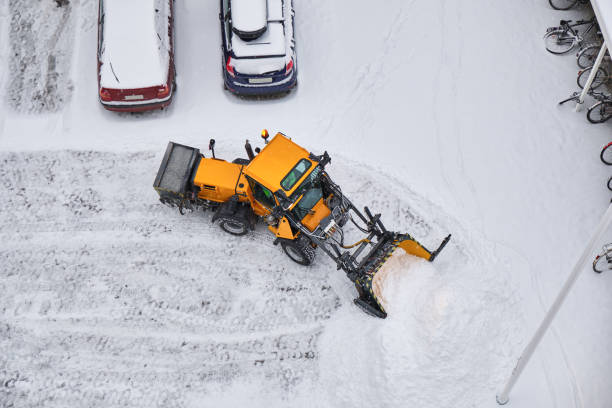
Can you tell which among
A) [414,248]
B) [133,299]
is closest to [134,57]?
[133,299]

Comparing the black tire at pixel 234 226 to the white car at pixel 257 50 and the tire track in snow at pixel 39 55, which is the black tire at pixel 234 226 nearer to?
the white car at pixel 257 50

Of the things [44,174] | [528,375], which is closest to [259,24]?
[44,174]

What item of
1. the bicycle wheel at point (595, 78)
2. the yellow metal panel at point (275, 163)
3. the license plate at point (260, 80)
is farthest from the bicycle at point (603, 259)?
the license plate at point (260, 80)

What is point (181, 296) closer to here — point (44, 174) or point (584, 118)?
point (44, 174)

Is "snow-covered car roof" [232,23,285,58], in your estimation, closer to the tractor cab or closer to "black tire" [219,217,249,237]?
the tractor cab

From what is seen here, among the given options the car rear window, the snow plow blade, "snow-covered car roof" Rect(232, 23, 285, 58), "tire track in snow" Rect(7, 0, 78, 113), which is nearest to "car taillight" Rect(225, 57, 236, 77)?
"snow-covered car roof" Rect(232, 23, 285, 58)
